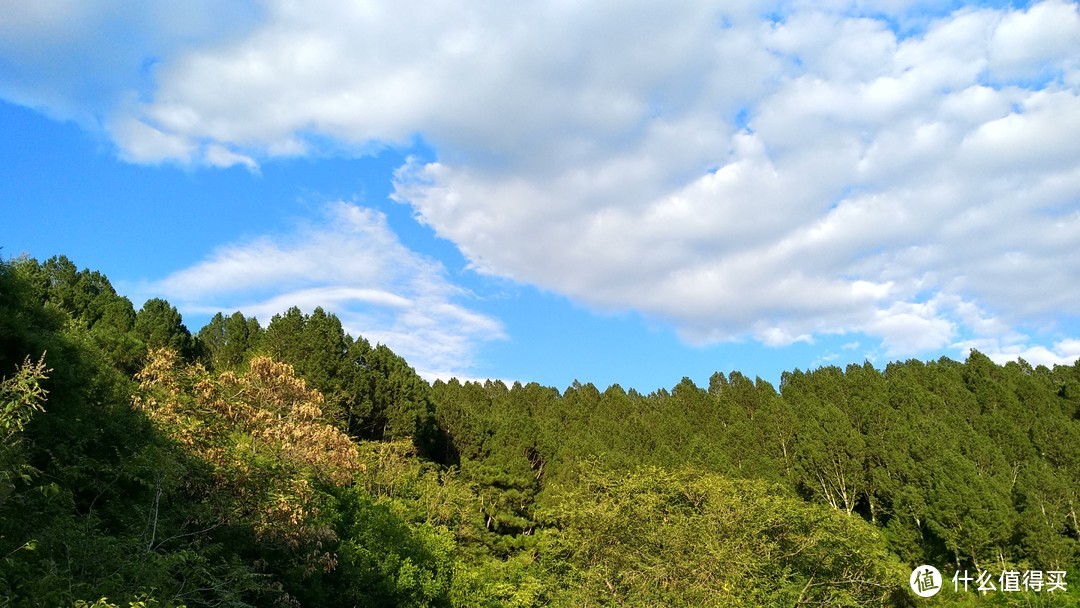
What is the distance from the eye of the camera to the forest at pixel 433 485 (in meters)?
11.2

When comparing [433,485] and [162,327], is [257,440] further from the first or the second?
[162,327]

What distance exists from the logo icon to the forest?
615mm

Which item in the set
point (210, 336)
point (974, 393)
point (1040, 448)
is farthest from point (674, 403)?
point (210, 336)

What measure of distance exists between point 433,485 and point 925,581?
32.4 m

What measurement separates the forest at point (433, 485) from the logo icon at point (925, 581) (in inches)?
24.2

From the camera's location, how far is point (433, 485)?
1576 inches

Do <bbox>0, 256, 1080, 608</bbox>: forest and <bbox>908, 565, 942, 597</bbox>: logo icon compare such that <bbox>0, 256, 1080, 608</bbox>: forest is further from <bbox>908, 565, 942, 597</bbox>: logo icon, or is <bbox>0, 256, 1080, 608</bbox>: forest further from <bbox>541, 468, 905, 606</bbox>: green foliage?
<bbox>908, 565, 942, 597</bbox>: logo icon

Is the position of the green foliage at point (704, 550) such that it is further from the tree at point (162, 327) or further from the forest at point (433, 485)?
the tree at point (162, 327)

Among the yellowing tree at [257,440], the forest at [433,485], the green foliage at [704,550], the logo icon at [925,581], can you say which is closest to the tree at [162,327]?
the forest at [433,485]

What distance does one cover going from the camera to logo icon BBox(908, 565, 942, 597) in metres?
39.5

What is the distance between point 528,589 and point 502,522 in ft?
62.3

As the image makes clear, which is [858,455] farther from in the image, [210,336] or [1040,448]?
[210,336]

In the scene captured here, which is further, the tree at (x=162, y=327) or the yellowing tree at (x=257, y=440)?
the tree at (x=162, y=327)

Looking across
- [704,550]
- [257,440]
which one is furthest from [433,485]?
[257,440]
